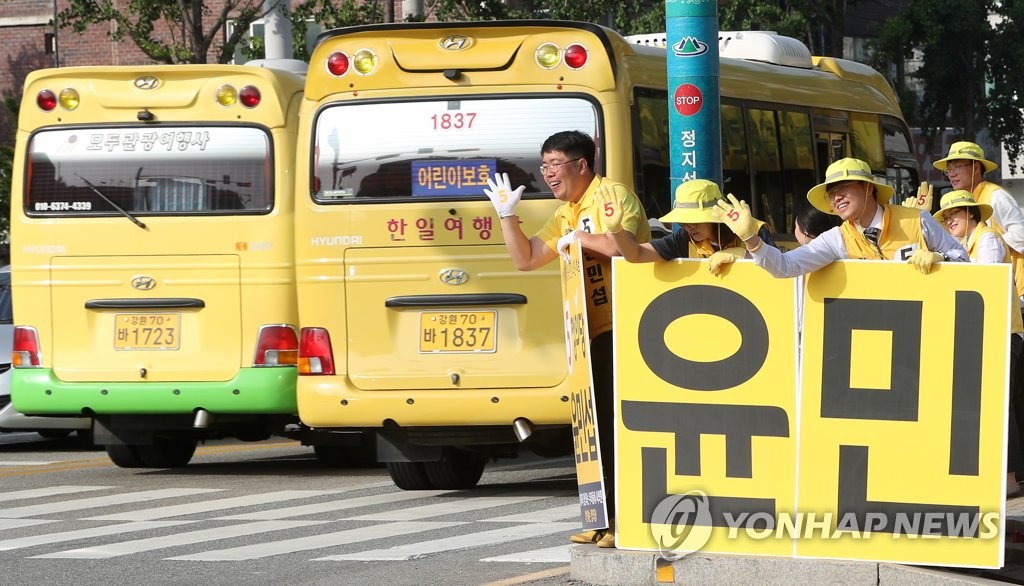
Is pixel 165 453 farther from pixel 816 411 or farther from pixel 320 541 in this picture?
pixel 816 411

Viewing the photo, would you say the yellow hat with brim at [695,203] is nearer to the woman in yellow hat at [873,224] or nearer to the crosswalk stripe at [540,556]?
the woman in yellow hat at [873,224]

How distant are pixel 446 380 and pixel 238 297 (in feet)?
6.67

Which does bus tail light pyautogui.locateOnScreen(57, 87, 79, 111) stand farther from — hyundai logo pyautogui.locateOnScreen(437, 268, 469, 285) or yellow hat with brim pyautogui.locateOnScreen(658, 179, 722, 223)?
→ yellow hat with brim pyautogui.locateOnScreen(658, 179, 722, 223)

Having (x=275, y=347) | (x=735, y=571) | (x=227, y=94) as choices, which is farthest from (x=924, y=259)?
(x=227, y=94)

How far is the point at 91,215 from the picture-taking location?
1286 centimetres

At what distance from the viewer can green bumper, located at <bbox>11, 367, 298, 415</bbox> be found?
12469mm

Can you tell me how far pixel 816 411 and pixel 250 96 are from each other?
6537 mm

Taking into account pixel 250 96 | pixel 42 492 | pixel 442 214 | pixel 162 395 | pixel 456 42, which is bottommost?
pixel 42 492

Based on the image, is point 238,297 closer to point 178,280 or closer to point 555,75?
point 178,280

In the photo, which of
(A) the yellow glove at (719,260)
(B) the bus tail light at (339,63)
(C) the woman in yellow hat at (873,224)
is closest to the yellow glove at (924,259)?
(C) the woman in yellow hat at (873,224)

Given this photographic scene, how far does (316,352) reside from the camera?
1158 centimetres

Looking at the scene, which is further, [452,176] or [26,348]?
[26,348]

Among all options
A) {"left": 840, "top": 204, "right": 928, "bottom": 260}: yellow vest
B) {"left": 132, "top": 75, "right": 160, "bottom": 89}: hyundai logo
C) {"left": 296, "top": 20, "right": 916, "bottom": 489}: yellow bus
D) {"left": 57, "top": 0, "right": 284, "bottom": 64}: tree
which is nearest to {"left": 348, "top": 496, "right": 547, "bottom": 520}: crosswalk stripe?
{"left": 296, "top": 20, "right": 916, "bottom": 489}: yellow bus

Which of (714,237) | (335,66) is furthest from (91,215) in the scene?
(714,237)
